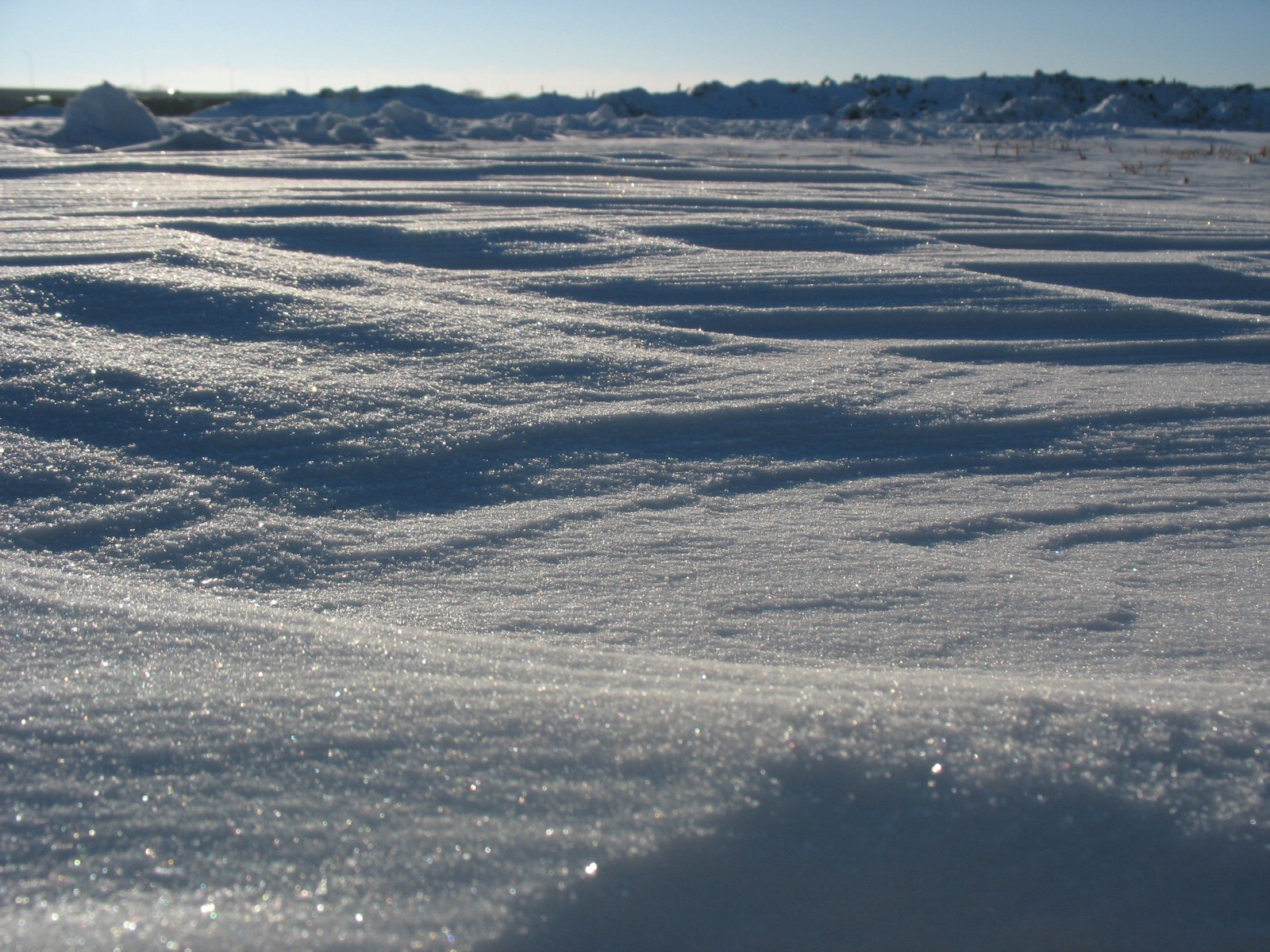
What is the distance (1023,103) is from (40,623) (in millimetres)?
14881

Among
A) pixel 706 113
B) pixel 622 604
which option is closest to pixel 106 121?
pixel 622 604

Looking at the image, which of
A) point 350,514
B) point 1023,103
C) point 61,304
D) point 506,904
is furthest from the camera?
point 1023,103

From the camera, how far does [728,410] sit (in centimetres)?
175

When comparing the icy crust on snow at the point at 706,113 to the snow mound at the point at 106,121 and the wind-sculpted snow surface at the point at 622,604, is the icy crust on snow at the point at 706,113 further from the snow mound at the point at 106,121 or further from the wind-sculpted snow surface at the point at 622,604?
the wind-sculpted snow surface at the point at 622,604

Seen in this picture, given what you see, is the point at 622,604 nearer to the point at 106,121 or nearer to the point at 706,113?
the point at 106,121

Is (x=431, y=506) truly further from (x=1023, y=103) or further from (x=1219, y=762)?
(x=1023, y=103)

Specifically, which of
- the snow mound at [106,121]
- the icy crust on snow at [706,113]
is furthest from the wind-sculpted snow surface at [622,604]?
the icy crust on snow at [706,113]

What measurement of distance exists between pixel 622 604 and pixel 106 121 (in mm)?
7622

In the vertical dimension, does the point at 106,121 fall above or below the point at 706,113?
below

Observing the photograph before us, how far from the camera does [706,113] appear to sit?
16250 millimetres

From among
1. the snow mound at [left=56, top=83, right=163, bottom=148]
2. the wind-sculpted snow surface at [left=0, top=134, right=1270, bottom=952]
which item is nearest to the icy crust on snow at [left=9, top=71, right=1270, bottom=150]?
the snow mound at [left=56, top=83, right=163, bottom=148]

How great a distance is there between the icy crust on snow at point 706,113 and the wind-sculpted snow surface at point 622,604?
208 inches

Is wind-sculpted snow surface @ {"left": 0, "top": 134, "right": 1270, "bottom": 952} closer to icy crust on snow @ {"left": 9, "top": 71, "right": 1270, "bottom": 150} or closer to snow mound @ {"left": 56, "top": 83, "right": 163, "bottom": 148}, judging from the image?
snow mound @ {"left": 56, "top": 83, "right": 163, "bottom": 148}

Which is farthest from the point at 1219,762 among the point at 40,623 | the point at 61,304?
the point at 61,304
